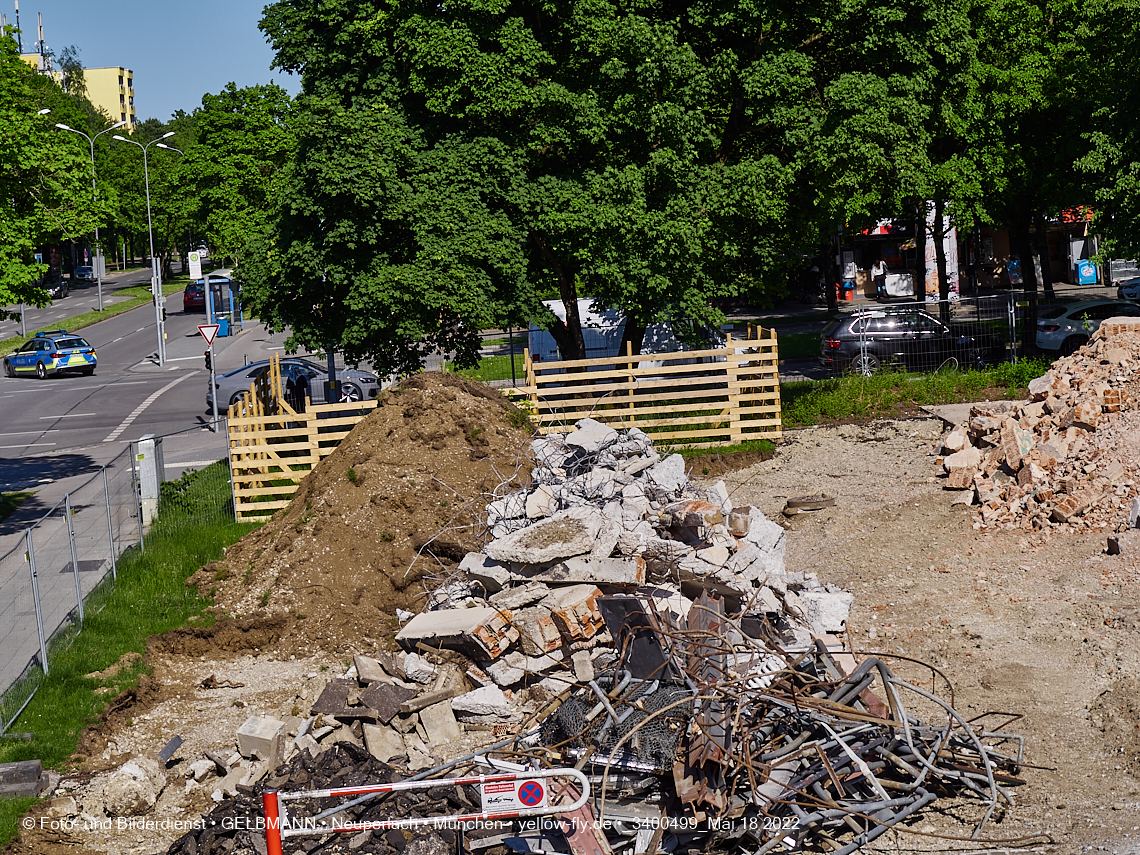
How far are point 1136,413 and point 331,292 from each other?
45.4 ft

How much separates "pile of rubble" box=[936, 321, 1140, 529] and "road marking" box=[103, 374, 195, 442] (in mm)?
21745

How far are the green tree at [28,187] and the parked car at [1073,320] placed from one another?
22.3 m

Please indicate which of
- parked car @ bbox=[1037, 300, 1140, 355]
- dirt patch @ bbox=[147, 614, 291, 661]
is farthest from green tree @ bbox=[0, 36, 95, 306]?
parked car @ bbox=[1037, 300, 1140, 355]

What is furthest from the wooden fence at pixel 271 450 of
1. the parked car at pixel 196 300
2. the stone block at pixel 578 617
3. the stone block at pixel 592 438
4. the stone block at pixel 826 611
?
the parked car at pixel 196 300

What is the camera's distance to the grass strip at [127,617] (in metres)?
9.37

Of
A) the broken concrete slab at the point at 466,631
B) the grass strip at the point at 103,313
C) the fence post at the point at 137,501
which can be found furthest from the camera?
the grass strip at the point at 103,313

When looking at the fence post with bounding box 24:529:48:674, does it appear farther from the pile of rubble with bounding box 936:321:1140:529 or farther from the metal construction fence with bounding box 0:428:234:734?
the pile of rubble with bounding box 936:321:1140:529

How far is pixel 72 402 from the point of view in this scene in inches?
1319

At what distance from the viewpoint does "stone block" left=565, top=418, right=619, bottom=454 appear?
1374 cm

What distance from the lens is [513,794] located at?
535 centimetres

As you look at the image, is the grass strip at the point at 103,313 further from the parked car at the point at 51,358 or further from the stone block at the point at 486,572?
the stone block at the point at 486,572

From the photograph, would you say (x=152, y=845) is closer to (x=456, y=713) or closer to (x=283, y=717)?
(x=283, y=717)

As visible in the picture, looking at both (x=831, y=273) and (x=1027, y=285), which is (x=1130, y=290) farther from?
(x=831, y=273)

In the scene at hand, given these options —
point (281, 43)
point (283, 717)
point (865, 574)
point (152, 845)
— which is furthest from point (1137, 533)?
point (281, 43)
